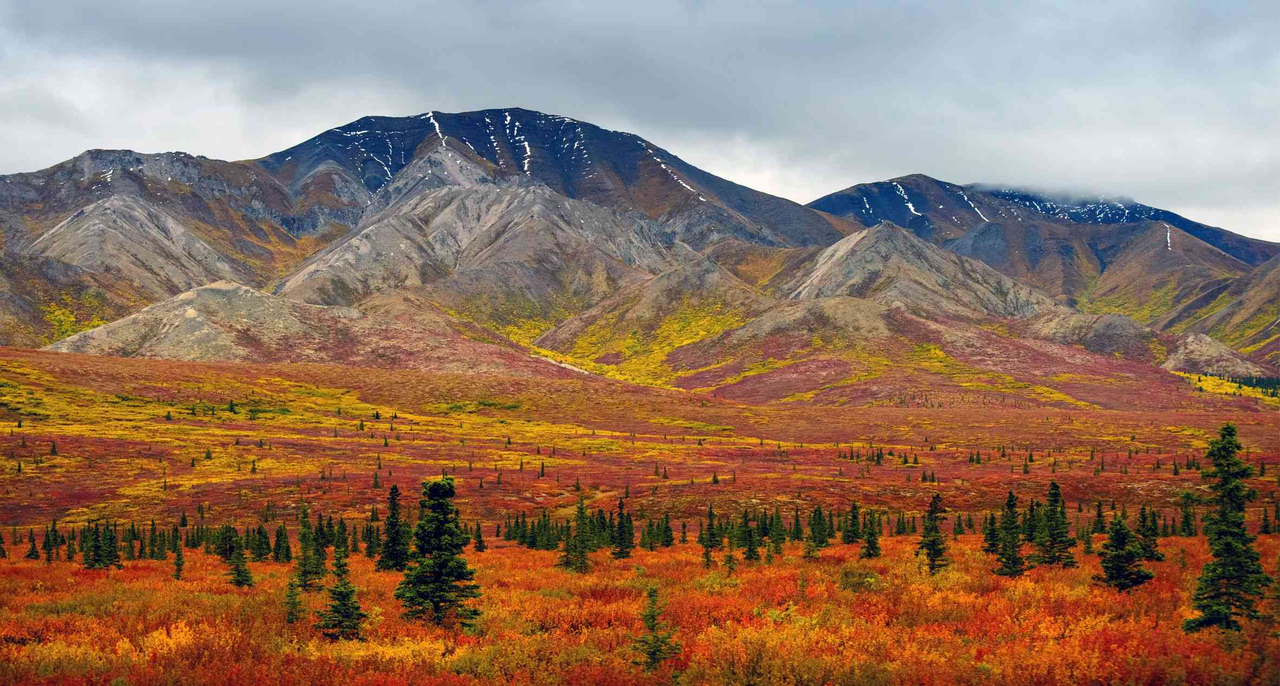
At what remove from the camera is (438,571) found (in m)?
Answer: 17.4

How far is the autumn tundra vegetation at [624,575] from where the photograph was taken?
496 inches

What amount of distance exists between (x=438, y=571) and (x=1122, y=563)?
17616 mm

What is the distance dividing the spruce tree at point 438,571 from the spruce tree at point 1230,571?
585 inches

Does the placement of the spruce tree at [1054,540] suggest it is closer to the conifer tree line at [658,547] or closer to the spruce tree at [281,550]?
the conifer tree line at [658,547]

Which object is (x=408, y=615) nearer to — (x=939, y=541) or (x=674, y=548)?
(x=939, y=541)

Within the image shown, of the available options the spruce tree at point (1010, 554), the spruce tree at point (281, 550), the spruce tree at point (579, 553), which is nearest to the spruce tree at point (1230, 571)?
the spruce tree at point (1010, 554)

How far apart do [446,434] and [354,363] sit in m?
91.1

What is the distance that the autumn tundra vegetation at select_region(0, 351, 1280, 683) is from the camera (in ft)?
41.3

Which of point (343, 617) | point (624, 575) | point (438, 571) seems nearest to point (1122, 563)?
point (624, 575)

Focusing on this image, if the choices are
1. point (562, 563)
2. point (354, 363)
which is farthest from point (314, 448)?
point (354, 363)

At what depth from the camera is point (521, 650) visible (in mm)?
13414

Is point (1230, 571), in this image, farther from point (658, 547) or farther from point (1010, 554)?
point (658, 547)

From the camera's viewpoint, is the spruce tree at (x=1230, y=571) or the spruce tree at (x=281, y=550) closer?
the spruce tree at (x=1230, y=571)

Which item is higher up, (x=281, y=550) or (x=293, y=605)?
(x=293, y=605)
